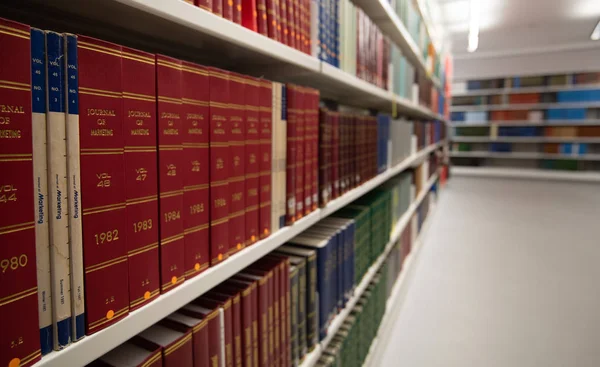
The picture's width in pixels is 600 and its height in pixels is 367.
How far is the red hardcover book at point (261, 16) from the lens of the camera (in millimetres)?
757

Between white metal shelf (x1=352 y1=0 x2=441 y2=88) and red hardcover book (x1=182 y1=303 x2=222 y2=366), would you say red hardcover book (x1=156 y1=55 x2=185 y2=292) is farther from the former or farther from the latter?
white metal shelf (x1=352 y1=0 x2=441 y2=88)

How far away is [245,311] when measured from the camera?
0.73 meters

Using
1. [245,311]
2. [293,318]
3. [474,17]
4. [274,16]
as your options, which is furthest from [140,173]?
[474,17]

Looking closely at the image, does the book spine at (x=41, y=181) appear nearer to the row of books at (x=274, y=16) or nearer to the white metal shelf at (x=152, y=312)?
the white metal shelf at (x=152, y=312)

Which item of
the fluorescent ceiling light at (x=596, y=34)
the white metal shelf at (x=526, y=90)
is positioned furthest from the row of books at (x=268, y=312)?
the white metal shelf at (x=526, y=90)

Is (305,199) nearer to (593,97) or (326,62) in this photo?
(326,62)

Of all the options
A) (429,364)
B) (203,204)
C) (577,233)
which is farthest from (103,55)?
(577,233)

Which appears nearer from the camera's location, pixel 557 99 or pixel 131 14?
pixel 131 14

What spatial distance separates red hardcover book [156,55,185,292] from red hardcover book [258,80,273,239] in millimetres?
234

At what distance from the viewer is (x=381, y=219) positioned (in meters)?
1.74

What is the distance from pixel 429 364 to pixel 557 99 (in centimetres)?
782

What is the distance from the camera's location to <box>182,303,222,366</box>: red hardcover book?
0.63m

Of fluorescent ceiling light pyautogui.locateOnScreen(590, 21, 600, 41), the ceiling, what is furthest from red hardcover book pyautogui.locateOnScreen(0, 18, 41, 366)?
fluorescent ceiling light pyautogui.locateOnScreen(590, 21, 600, 41)

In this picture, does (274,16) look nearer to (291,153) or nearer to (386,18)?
(291,153)
